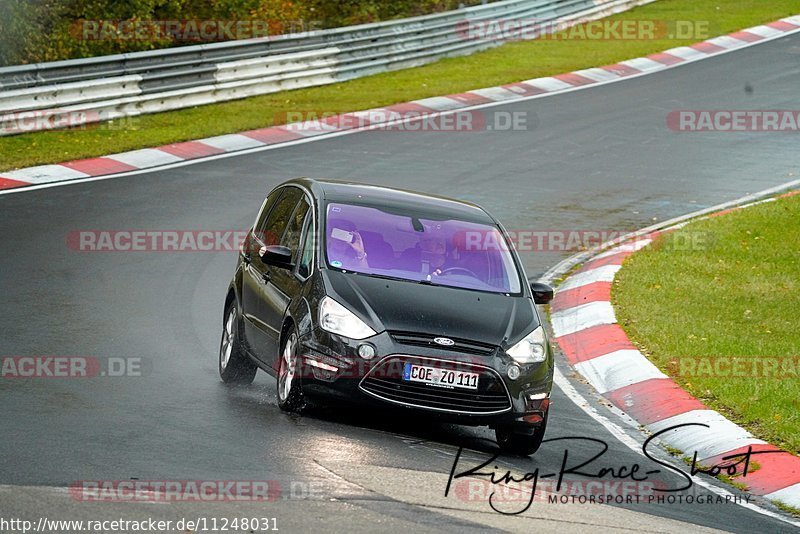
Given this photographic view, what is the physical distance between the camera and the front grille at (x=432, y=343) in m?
8.94

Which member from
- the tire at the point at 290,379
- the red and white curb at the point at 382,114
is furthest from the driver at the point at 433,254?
the red and white curb at the point at 382,114

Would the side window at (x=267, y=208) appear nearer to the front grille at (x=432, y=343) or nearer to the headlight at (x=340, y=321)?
the headlight at (x=340, y=321)

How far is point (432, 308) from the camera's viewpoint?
30.4ft

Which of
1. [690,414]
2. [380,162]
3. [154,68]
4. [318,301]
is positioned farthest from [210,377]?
[154,68]

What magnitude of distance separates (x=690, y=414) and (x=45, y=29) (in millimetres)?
18146

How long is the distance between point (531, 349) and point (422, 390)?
87 centimetres

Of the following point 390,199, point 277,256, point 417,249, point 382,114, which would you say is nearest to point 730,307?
point 390,199

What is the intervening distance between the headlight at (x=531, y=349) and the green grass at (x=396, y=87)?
1147 cm

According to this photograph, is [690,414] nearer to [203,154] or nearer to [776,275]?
[776,275]

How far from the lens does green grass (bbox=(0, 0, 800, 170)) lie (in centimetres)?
2075

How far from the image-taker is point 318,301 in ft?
30.5

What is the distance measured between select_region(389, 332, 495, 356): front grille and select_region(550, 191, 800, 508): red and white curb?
6.14 ft

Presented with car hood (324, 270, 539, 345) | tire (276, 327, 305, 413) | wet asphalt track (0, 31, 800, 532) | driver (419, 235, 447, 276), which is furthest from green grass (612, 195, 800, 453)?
tire (276, 327, 305, 413)

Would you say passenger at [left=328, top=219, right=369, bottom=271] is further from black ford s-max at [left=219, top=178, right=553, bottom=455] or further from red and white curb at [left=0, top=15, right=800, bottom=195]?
red and white curb at [left=0, top=15, right=800, bottom=195]
